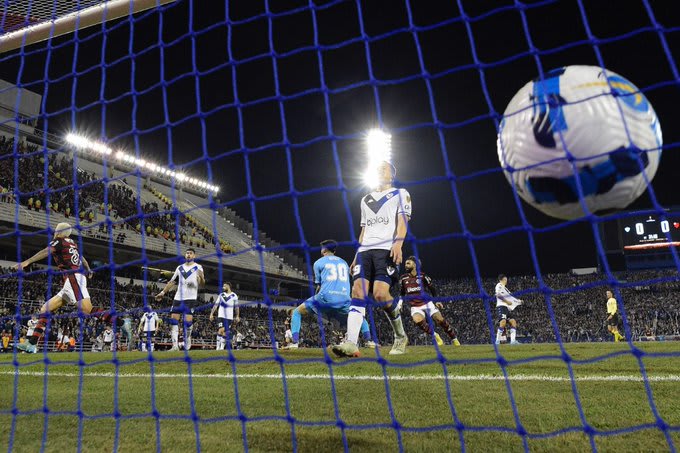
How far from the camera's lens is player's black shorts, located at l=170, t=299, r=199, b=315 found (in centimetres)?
321

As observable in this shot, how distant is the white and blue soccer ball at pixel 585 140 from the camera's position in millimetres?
2541

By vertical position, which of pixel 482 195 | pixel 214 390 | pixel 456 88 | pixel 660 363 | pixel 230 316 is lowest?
pixel 660 363

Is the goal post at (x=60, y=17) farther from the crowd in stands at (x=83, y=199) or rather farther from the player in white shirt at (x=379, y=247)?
the crowd in stands at (x=83, y=199)

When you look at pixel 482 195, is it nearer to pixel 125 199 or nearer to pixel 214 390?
pixel 125 199

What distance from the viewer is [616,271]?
34875mm

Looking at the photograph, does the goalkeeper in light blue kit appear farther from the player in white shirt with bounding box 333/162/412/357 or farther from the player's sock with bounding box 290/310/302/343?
the player in white shirt with bounding box 333/162/412/357

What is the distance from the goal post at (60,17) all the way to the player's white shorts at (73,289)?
4023 millimetres

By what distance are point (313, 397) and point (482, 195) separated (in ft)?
104

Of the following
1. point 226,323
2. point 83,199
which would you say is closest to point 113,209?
point 83,199

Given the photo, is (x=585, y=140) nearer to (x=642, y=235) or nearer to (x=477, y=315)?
(x=477, y=315)

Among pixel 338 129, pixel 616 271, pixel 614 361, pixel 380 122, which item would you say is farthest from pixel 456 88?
pixel 380 122

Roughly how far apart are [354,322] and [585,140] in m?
3.61

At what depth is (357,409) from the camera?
3.09 meters

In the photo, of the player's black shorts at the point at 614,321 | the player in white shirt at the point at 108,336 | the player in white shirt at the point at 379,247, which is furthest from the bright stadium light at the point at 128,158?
the player in white shirt at the point at 379,247
